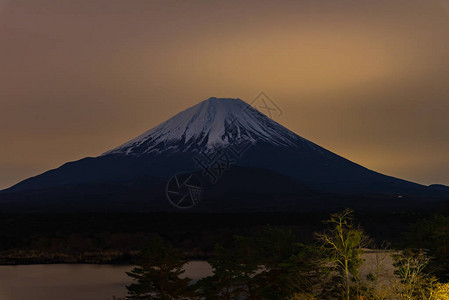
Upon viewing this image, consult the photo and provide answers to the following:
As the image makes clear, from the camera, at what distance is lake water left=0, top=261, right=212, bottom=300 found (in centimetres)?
5050

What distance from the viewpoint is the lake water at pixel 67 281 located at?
166ft

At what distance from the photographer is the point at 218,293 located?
3584cm

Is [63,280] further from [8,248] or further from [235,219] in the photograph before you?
[235,219]

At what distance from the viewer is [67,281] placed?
2272 inches

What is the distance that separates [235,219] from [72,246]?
3399cm

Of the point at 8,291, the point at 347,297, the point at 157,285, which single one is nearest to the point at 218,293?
the point at 157,285

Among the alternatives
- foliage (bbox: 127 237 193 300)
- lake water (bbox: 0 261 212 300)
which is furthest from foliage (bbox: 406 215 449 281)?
lake water (bbox: 0 261 212 300)

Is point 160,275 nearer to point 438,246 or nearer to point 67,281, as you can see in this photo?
point 438,246

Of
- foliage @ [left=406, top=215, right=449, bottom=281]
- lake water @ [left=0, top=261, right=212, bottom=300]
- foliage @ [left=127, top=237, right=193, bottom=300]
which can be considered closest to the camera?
foliage @ [left=406, top=215, right=449, bottom=281]

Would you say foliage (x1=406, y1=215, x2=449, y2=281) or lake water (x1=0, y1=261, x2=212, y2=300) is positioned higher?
foliage (x1=406, y1=215, x2=449, y2=281)

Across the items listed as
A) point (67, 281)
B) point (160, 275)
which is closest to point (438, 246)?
point (160, 275)

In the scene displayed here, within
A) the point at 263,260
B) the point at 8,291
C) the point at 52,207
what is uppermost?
the point at 52,207

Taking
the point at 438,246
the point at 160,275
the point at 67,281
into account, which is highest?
the point at 438,246

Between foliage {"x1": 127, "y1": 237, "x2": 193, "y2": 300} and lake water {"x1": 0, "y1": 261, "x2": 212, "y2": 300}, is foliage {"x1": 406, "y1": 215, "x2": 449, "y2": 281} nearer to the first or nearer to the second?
foliage {"x1": 127, "y1": 237, "x2": 193, "y2": 300}
